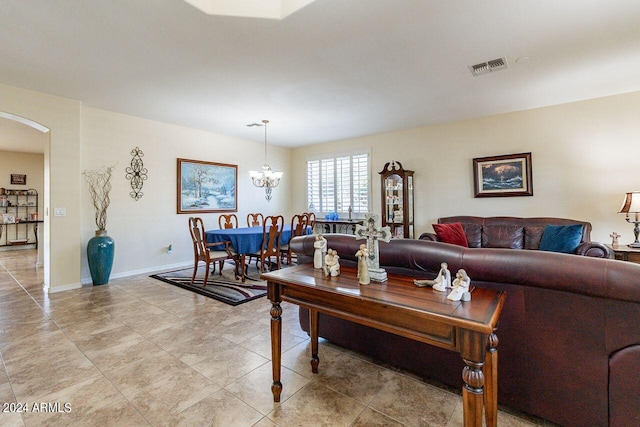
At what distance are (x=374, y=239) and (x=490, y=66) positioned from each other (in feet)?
9.06

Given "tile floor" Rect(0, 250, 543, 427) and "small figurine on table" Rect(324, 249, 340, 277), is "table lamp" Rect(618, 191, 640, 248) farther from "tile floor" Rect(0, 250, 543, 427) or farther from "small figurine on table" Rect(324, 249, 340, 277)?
"small figurine on table" Rect(324, 249, 340, 277)

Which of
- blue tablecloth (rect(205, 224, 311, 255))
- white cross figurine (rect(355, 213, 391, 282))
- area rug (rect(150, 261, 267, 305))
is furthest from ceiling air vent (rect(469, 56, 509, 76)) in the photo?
area rug (rect(150, 261, 267, 305))

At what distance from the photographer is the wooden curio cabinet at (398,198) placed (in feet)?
17.7

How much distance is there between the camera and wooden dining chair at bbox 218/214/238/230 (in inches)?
225

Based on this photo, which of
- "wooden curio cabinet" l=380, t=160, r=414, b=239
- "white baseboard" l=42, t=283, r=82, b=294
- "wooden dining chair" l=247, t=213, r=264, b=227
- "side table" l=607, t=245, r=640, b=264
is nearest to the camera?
"side table" l=607, t=245, r=640, b=264

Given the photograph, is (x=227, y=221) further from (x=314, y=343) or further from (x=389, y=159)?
(x=314, y=343)

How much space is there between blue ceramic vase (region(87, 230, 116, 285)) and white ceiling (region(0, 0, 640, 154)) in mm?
2017

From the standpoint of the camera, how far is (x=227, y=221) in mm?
5727

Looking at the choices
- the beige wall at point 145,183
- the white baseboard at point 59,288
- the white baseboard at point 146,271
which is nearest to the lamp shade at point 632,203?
the beige wall at point 145,183

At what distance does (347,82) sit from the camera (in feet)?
11.5

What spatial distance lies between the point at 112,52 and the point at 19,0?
28.7 inches

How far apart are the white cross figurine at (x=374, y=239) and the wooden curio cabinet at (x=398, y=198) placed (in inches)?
153

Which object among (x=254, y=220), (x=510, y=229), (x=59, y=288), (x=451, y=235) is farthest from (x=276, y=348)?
(x=254, y=220)

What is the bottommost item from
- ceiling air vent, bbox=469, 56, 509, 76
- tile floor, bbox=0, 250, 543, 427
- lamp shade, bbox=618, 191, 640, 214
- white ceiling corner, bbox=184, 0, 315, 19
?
tile floor, bbox=0, 250, 543, 427
